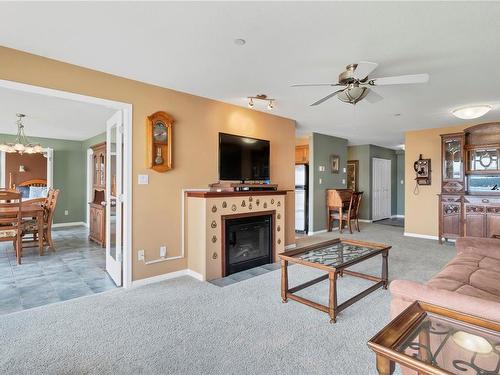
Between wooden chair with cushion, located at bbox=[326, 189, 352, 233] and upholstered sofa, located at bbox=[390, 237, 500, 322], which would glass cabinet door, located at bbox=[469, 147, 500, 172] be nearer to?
wooden chair with cushion, located at bbox=[326, 189, 352, 233]

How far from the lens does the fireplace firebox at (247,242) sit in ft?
11.8

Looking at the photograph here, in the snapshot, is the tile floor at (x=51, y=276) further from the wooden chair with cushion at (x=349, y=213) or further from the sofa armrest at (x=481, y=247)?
the wooden chair with cushion at (x=349, y=213)

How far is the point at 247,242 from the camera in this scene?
3867mm

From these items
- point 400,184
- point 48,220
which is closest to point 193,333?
point 48,220

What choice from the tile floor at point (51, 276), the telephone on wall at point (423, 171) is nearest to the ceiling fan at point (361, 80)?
the tile floor at point (51, 276)

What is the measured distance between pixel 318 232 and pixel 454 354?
5.47 meters

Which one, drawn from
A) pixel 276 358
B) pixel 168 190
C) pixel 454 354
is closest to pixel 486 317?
pixel 454 354

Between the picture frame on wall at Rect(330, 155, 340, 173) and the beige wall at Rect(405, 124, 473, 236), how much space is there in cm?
151

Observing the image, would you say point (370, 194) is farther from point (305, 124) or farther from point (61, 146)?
Answer: point (61, 146)

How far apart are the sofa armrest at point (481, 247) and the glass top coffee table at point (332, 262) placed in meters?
0.71

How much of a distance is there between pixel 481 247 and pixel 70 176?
8318mm

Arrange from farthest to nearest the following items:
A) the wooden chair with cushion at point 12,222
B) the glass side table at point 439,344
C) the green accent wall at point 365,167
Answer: the green accent wall at point 365,167
the wooden chair with cushion at point 12,222
the glass side table at point 439,344

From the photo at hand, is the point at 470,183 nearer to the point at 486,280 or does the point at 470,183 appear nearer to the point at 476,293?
the point at 486,280

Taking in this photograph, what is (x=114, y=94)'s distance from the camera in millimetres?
3025
